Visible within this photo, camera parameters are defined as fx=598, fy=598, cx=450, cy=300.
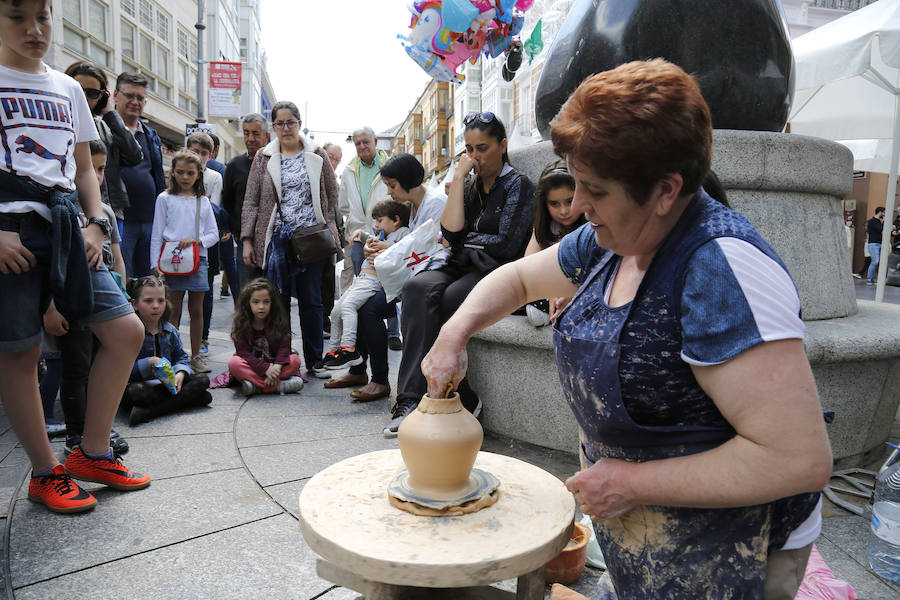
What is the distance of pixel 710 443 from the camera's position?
1.18 m

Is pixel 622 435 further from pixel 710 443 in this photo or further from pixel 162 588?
pixel 162 588

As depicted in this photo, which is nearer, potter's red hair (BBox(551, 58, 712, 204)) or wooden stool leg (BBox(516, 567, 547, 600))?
potter's red hair (BBox(551, 58, 712, 204))

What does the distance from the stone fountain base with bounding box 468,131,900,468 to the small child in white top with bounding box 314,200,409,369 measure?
4.82ft

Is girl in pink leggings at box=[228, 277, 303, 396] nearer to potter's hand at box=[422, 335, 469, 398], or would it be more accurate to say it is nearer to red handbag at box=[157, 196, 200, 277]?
red handbag at box=[157, 196, 200, 277]

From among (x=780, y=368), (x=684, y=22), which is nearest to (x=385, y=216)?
(x=684, y=22)

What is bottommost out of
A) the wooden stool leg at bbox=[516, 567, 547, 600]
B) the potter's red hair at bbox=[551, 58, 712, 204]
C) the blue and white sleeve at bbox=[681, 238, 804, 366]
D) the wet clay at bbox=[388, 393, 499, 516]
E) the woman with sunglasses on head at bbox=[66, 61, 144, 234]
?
the wooden stool leg at bbox=[516, 567, 547, 600]

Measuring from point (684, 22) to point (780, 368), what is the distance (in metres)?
2.81

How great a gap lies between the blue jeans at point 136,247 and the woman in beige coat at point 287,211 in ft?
3.00

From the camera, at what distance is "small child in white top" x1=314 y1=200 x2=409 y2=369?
14.5 ft

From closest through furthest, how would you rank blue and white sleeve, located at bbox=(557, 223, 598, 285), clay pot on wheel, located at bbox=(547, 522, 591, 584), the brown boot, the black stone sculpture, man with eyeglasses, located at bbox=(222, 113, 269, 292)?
blue and white sleeve, located at bbox=(557, 223, 598, 285)
the brown boot
clay pot on wheel, located at bbox=(547, 522, 591, 584)
the black stone sculpture
man with eyeglasses, located at bbox=(222, 113, 269, 292)

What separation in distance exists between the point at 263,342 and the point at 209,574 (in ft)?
8.68

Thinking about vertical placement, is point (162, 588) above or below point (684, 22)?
below

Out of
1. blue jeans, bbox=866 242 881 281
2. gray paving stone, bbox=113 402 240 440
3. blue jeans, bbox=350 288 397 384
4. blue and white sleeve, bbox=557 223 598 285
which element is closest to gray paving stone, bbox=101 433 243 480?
gray paving stone, bbox=113 402 240 440

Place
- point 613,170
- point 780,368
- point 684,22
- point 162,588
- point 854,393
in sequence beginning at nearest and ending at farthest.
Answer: point 780,368, point 613,170, point 162,588, point 854,393, point 684,22
